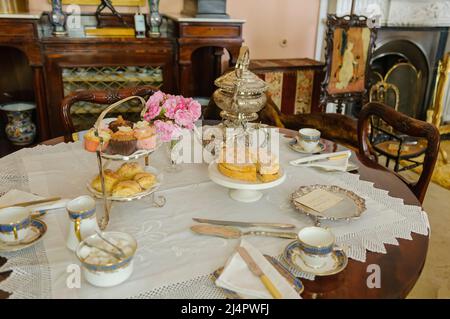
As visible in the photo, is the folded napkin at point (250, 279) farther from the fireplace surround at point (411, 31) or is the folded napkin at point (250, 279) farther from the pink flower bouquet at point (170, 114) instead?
the fireplace surround at point (411, 31)

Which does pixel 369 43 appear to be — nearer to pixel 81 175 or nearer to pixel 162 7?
pixel 162 7

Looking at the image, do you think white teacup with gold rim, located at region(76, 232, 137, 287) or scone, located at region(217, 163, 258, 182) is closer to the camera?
white teacup with gold rim, located at region(76, 232, 137, 287)

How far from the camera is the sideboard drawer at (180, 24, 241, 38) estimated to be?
2506 mm

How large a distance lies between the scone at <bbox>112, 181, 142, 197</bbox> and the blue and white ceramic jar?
198 centimetres

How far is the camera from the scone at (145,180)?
38.4 inches

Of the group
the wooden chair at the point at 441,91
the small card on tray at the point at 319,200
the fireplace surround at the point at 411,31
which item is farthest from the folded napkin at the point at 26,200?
the wooden chair at the point at 441,91

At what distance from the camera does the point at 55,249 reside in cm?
85

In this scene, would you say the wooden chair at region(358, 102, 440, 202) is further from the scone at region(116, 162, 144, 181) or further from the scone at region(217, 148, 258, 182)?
the scone at region(116, 162, 144, 181)

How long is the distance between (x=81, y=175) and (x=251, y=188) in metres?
0.52

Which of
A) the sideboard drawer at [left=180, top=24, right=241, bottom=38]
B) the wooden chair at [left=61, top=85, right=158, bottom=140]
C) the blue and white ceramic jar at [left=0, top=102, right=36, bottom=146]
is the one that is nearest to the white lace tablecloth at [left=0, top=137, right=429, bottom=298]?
the wooden chair at [left=61, top=85, right=158, bottom=140]

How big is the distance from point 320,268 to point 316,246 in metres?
0.05

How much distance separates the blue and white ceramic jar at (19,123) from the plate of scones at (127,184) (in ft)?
6.31
